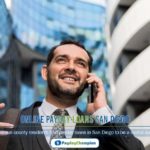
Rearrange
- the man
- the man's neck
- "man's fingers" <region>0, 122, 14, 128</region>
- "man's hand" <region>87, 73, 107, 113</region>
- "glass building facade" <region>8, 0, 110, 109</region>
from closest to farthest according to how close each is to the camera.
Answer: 1. "man's fingers" <region>0, 122, 14, 128</region>
2. the man
3. "man's hand" <region>87, 73, 107, 113</region>
4. the man's neck
5. "glass building facade" <region>8, 0, 110, 109</region>

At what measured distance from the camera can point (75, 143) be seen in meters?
3.32

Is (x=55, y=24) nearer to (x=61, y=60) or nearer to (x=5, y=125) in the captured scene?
(x=61, y=60)

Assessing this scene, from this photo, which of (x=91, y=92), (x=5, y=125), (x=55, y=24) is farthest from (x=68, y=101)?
(x=55, y=24)

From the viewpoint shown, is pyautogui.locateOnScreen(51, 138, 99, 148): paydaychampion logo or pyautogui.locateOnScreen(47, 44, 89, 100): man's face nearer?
pyautogui.locateOnScreen(51, 138, 99, 148): paydaychampion logo

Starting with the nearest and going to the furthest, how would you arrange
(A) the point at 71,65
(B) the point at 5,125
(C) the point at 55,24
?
(B) the point at 5,125
(A) the point at 71,65
(C) the point at 55,24

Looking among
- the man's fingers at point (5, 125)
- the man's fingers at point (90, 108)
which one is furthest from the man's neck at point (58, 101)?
the man's fingers at point (5, 125)

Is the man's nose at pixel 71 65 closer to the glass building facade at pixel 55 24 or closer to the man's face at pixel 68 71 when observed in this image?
the man's face at pixel 68 71

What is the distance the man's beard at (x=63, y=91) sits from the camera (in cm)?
342

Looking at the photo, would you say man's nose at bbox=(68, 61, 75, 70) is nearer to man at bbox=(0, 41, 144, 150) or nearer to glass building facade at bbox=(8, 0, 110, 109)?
man at bbox=(0, 41, 144, 150)

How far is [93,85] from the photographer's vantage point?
353cm

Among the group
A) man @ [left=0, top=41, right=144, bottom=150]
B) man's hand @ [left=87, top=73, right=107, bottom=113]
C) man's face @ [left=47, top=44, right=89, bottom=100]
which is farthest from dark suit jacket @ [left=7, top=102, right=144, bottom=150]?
man's face @ [left=47, top=44, right=89, bottom=100]

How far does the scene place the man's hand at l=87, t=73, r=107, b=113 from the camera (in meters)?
3.38

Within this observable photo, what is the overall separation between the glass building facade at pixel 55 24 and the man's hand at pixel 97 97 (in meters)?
30.5

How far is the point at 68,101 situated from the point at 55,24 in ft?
110
